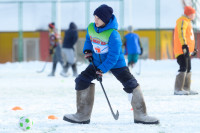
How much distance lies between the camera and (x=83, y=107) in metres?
4.27

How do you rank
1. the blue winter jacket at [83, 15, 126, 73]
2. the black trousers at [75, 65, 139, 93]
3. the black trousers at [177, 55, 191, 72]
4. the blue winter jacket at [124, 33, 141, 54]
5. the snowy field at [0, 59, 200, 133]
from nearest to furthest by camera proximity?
the snowy field at [0, 59, 200, 133] < the blue winter jacket at [83, 15, 126, 73] < the black trousers at [75, 65, 139, 93] < the black trousers at [177, 55, 191, 72] < the blue winter jacket at [124, 33, 141, 54]

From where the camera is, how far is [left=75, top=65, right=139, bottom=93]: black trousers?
4.15m

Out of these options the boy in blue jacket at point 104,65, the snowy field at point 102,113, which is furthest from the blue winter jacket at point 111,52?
the snowy field at point 102,113

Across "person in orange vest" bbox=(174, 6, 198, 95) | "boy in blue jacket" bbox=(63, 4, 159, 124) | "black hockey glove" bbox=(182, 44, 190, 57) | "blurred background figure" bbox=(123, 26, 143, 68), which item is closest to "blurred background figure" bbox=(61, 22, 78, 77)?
"blurred background figure" bbox=(123, 26, 143, 68)

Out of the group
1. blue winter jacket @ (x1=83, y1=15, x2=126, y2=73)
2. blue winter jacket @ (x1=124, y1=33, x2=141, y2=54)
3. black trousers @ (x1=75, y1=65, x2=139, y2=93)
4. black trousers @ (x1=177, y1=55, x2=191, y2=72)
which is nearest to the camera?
blue winter jacket @ (x1=83, y1=15, x2=126, y2=73)

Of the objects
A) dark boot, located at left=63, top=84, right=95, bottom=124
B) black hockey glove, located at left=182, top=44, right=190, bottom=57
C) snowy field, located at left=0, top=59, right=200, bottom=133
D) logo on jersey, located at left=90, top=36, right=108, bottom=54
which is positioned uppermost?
logo on jersey, located at left=90, top=36, right=108, bottom=54

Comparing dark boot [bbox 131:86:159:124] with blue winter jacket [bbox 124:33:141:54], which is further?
blue winter jacket [bbox 124:33:141:54]

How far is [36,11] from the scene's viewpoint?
20.3 meters

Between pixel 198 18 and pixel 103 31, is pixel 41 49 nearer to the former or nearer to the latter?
pixel 198 18

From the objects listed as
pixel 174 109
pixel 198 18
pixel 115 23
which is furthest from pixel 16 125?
pixel 198 18

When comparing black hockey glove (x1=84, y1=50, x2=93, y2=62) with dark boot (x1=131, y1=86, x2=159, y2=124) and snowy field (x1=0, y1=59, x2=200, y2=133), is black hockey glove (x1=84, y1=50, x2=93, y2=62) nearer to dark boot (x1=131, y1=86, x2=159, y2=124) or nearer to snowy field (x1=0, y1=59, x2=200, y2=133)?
dark boot (x1=131, y1=86, x2=159, y2=124)

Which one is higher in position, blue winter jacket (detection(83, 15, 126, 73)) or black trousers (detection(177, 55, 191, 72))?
blue winter jacket (detection(83, 15, 126, 73))

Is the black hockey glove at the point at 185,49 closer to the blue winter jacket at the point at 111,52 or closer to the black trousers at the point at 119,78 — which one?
the black trousers at the point at 119,78

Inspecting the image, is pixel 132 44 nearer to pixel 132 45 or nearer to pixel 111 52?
pixel 132 45
